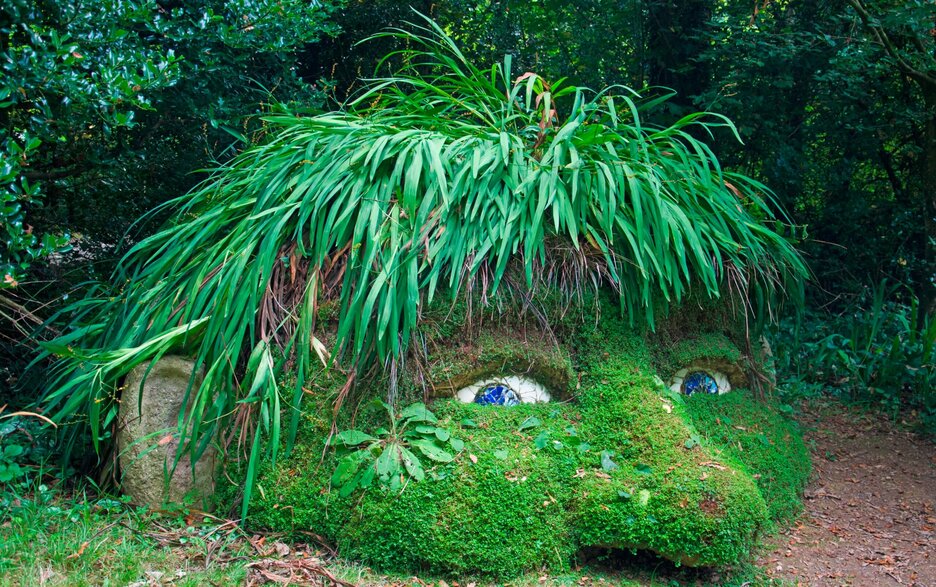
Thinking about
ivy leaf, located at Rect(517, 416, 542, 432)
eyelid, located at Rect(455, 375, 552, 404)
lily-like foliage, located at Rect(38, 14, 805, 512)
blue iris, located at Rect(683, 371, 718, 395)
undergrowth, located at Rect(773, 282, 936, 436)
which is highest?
lily-like foliage, located at Rect(38, 14, 805, 512)

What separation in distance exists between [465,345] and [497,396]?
0.28 m

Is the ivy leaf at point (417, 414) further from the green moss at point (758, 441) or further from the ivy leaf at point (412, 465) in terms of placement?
the green moss at point (758, 441)

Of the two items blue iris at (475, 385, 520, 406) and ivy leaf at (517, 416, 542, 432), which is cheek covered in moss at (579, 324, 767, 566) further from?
blue iris at (475, 385, 520, 406)

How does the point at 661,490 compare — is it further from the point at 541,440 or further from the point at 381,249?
the point at 381,249

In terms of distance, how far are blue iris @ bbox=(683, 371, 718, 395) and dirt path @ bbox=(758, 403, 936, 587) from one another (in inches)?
31.1

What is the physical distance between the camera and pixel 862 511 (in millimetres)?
4215

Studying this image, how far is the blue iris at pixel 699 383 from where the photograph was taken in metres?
3.87

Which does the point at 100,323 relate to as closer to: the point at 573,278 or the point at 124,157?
the point at 124,157

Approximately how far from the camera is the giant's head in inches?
123

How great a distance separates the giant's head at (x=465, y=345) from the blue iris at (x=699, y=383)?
2 centimetres

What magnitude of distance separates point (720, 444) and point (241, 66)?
12.2 feet

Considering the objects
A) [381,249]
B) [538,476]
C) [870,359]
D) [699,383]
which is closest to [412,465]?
[538,476]

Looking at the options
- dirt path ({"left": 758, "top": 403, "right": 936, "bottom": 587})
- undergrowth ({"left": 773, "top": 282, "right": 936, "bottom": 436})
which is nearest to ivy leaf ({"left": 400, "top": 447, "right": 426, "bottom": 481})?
dirt path ({"left": 758, "top": 403, "right": 936, "bottom": 587})

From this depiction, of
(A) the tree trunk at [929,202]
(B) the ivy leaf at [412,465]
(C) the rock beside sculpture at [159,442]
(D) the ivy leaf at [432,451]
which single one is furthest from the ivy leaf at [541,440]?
(A) the tree trunk at [929,202]
